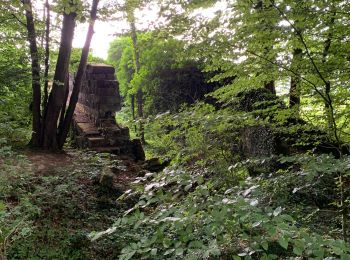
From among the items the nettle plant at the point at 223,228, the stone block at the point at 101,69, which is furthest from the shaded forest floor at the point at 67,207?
the stone block at the point at 101,69

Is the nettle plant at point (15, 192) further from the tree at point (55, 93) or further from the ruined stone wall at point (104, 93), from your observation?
the ruined stone wall at point (104, 93)

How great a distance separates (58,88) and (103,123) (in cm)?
179

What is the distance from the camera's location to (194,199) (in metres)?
2.01

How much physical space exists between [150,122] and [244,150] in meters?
3.21

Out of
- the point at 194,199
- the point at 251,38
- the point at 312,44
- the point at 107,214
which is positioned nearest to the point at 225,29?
the point at 251,38

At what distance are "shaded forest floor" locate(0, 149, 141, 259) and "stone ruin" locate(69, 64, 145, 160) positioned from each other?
43.7 inches

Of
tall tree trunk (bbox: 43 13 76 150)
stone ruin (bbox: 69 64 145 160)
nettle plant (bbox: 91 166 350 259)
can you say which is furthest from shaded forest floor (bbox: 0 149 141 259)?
nettle plant (bbox: 91 166 350 259)

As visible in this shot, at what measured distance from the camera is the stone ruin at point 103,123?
8.00 m

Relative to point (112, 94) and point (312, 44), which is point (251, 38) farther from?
point (112, 94)

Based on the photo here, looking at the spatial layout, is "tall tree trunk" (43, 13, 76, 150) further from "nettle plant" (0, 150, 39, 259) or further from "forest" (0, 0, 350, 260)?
"nettle plant" (0, 150, 39, 259)

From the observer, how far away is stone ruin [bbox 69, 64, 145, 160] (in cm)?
800

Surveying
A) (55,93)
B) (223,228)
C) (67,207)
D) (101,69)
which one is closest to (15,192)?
(67,207)

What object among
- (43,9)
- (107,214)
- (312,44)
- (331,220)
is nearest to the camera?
(312,44)

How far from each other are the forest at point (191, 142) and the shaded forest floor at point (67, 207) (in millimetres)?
25
